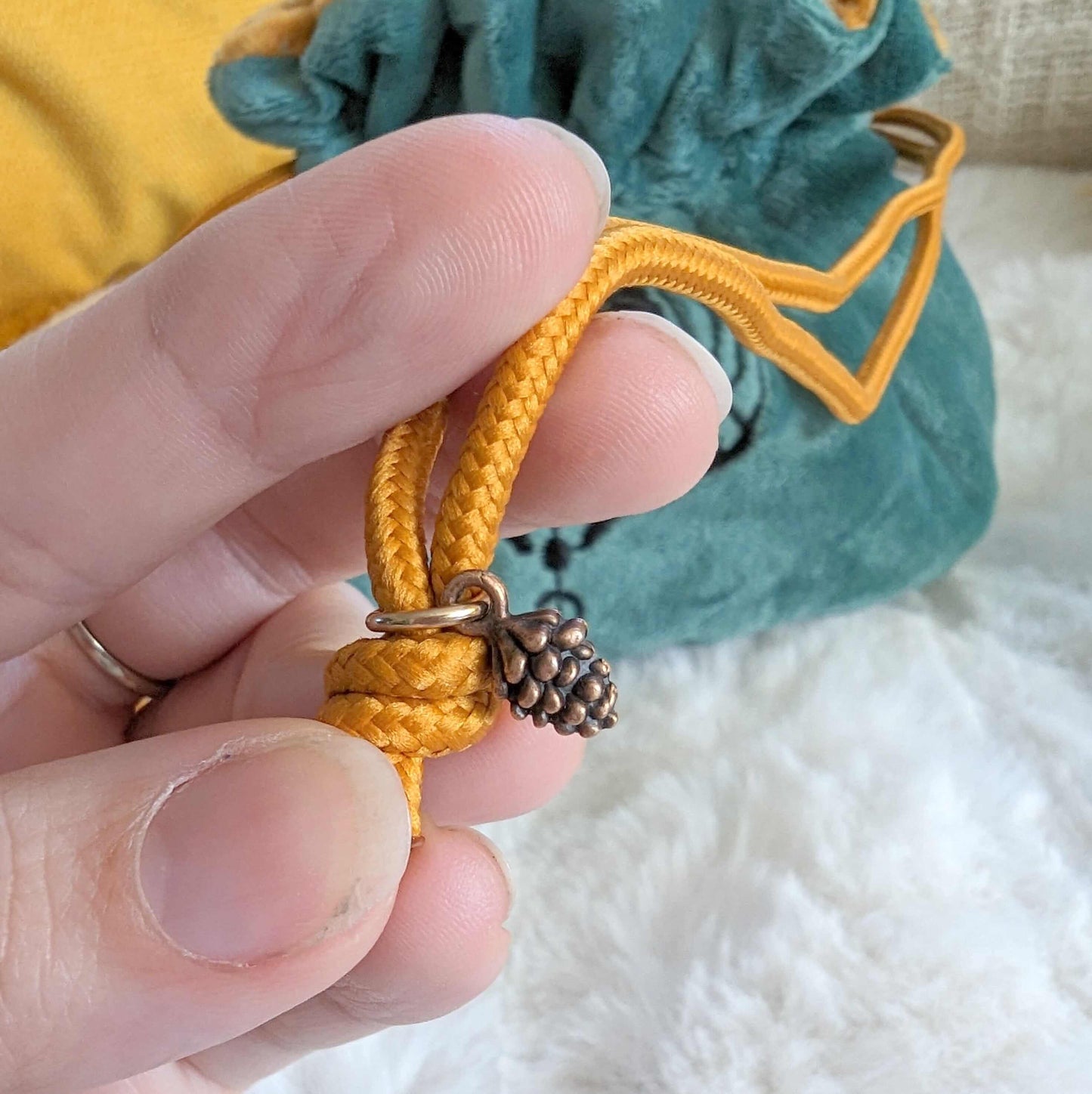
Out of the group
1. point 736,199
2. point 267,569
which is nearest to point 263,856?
point 267,569

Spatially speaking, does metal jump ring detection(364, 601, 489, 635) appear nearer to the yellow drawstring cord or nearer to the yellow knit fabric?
the yellow drawstring cord

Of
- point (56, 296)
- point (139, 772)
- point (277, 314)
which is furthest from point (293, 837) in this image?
point (56, 296)

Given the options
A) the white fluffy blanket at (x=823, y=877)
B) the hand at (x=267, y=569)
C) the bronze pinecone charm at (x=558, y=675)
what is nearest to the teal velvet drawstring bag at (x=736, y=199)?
the white fluffy blanket at (x=823, y=877)

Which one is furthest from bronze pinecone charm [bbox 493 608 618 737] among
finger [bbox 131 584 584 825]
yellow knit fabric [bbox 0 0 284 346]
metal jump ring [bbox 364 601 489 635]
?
yellow knit fabric [bbox 0 0 284 346]

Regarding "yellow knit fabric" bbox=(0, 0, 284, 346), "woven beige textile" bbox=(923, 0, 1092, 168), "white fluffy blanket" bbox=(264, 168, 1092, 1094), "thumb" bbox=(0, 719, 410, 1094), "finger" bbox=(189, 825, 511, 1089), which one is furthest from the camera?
"woven beige textile" bbox=(923, 0, 1092, 168)

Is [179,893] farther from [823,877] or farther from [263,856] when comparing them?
[823,877]

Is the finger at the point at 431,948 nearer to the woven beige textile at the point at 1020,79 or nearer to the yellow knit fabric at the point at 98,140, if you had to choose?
the yellow knit fabric at the point at 98,140

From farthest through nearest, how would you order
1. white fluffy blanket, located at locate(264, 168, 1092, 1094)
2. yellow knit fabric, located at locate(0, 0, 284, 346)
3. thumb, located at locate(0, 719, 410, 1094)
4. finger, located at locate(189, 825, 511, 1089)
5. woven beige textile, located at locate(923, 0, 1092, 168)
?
woven beige textile, located at locate(923, 0, 1092, 168)
yellow knit fabric, located at locate(0, 0, 284, 346)
white fluffy blanket, located at locate(264, 168, 1092, 1094)
finger, located at locate(189, 825, 511, 1089)
thumb, located at locate(0, 719, 410, 1094)

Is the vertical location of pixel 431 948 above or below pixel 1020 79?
below
